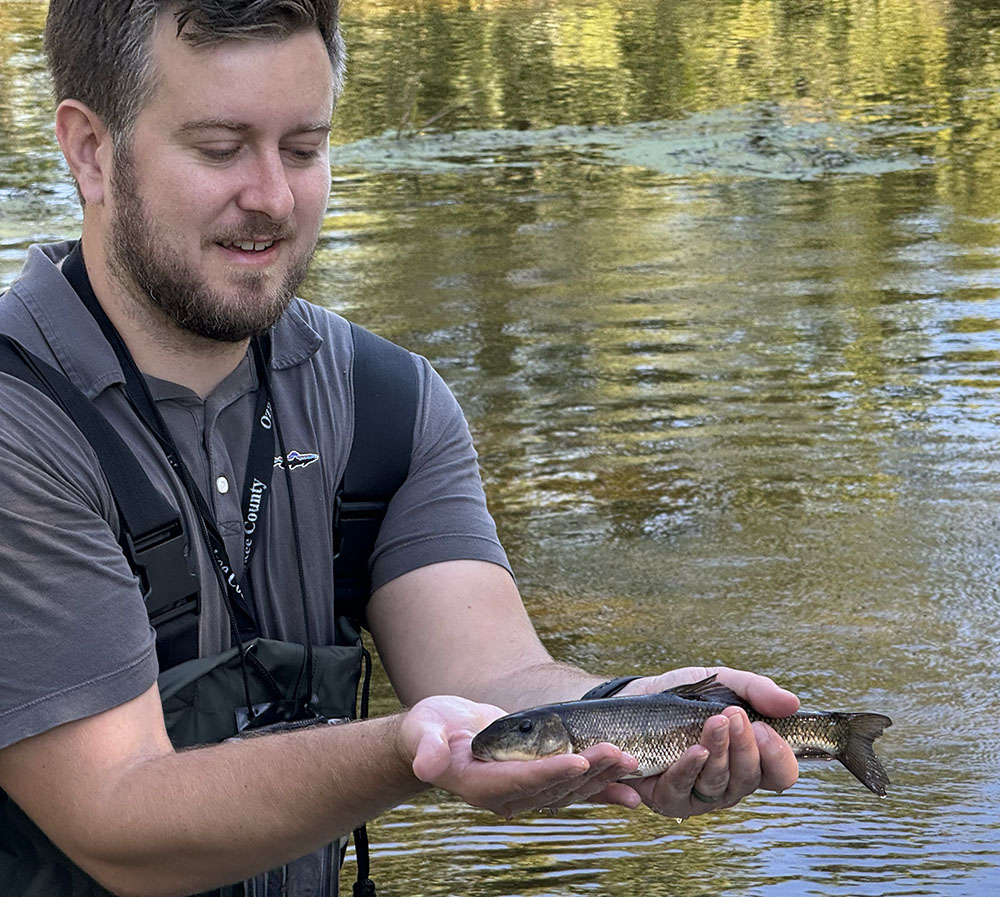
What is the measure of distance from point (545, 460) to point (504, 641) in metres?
4.59

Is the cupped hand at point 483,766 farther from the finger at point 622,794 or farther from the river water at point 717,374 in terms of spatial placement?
the river water at point 717,374

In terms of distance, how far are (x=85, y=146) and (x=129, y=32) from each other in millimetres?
268

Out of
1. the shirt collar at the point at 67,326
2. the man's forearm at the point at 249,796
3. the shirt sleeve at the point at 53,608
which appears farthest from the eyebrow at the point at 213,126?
the man's forearm at the point at 249,796

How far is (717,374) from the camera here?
29.2 ft

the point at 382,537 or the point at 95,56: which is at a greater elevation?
the point at 95,56

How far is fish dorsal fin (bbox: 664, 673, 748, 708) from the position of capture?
2914mm

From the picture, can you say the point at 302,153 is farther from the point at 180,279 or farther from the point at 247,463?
the point at 247,463

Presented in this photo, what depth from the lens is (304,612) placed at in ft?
10.4

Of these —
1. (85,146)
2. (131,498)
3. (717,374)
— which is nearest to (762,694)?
(131,498)

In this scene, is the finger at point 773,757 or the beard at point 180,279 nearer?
the finger at point 773,757

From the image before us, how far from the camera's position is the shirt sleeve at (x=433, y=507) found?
3287 millimetres

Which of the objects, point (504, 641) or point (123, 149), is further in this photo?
point (504, 641)

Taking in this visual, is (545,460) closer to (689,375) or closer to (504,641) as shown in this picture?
(689,375)

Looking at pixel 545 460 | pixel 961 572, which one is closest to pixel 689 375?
pixel 545 460
